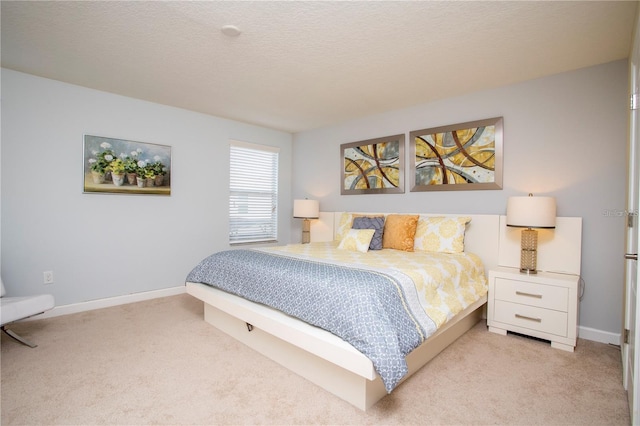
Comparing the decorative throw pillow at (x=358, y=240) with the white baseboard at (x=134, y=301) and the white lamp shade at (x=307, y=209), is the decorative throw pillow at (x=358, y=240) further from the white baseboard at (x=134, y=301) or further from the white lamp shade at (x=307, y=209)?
the white baseboard at (x=134, y=301)

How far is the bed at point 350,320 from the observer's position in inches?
68.9

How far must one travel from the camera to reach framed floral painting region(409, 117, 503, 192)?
3.18m

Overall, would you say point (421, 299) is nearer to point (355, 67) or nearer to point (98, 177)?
point (355, 67)

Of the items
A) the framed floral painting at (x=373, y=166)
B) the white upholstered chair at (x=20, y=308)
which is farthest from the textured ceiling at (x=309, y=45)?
the white upholstered chair at (x=20, y=308)

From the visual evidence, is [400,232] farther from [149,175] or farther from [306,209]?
[149,175]

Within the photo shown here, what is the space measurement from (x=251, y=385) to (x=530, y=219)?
248 centimetres

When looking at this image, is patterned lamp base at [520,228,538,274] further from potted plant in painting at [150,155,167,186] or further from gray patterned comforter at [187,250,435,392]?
potted plant in painting at [150,155,167,186]

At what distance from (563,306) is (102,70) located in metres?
4.35

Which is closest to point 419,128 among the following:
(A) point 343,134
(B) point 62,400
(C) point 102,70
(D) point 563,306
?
(A) point 343,134

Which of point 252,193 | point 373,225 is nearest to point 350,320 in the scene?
point 373,225

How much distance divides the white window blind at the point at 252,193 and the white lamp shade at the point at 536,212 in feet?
11.1

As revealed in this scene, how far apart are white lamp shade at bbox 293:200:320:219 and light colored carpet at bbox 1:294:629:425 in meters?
2.15

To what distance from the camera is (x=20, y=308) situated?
2354mm

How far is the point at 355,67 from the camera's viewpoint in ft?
8.93
